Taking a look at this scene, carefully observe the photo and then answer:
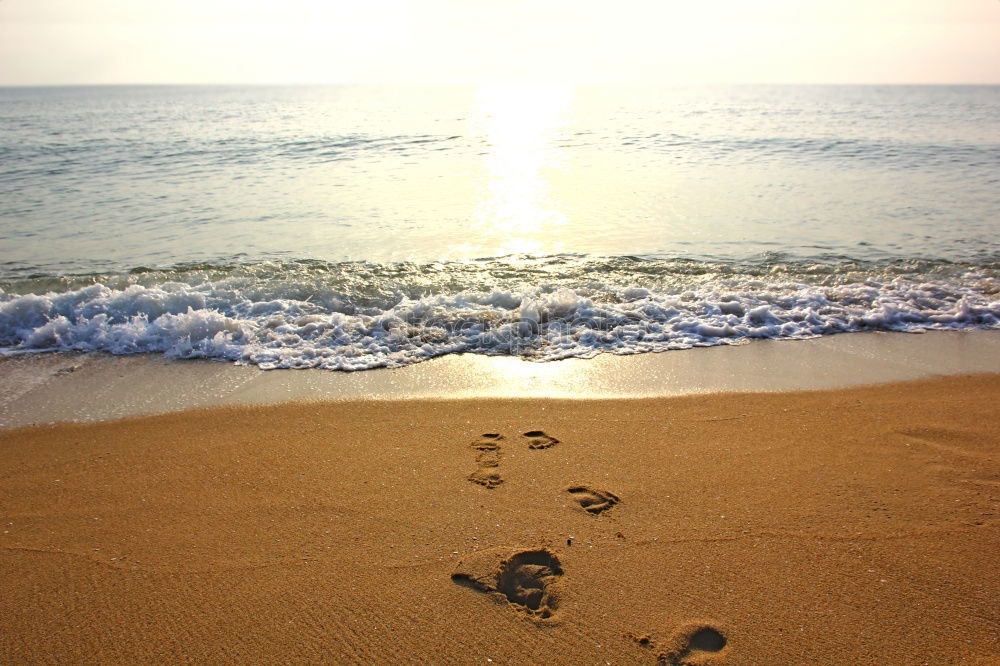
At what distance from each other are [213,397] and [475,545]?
9.94 feet

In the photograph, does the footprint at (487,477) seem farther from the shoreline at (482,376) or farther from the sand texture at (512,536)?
the shoreline at (482,376)

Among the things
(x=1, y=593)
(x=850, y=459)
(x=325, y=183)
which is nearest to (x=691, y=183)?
(x=325, y=183)

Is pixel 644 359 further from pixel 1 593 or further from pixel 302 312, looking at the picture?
pixel 1 593

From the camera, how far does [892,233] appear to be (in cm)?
956

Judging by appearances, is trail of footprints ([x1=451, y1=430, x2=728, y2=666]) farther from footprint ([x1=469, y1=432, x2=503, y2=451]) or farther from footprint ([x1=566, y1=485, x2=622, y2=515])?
footprint ([x1=469, y1=432, x2=503, y2=451])

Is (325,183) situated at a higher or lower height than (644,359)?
higher

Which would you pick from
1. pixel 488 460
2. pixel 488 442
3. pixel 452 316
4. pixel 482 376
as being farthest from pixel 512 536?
pixel 452 316

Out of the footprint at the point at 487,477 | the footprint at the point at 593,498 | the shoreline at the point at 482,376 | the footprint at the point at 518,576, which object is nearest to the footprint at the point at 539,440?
the footprint at the point at 487,477

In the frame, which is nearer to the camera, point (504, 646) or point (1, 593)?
point (504, 646)

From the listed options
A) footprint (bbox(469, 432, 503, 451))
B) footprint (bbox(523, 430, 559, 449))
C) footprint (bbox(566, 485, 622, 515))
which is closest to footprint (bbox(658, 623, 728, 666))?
footprint (bbox(566, 485, 622, 515))

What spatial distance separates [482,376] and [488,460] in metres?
1.48

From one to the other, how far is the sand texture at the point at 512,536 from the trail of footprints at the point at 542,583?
11mm

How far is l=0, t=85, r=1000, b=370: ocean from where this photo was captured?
239 inches

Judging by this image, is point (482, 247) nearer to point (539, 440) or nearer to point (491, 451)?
point (539, 440)
